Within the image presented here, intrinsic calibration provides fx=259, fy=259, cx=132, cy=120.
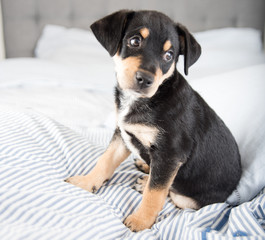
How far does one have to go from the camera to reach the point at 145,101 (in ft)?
4.32

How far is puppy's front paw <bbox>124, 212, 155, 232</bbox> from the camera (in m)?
1.17

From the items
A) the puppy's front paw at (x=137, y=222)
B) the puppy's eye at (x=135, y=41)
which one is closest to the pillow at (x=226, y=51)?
the puppy's eye at (x=135, y=41)

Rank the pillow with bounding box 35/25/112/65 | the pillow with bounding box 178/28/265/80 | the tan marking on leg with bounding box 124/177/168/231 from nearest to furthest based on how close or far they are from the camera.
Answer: the tan marking on leg with bounding box 124/177/168/231 < the pillow with bounding box 178/28/265/80 < the pillow with bounding box 35/25/112/65

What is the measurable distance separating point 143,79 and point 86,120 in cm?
123

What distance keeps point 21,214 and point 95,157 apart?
0.68 meters

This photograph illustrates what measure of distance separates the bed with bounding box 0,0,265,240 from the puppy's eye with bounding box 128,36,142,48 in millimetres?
717

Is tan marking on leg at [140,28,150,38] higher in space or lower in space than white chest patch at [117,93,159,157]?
higher

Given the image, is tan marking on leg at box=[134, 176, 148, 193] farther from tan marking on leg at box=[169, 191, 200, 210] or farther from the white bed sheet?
the white bed sheet

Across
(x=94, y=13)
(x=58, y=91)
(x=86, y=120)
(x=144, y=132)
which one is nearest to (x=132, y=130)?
(x=144, y=132)

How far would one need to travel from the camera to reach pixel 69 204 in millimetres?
1091

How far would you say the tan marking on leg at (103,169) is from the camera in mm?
1362

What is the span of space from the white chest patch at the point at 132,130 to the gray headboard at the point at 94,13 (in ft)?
8.19

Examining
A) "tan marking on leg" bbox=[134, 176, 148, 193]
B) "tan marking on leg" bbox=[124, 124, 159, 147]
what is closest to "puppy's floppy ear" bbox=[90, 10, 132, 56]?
"tan marking on leg" bbox=[124, 124, 159, 147]

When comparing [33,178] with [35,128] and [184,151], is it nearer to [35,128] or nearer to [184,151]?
[35,128]
